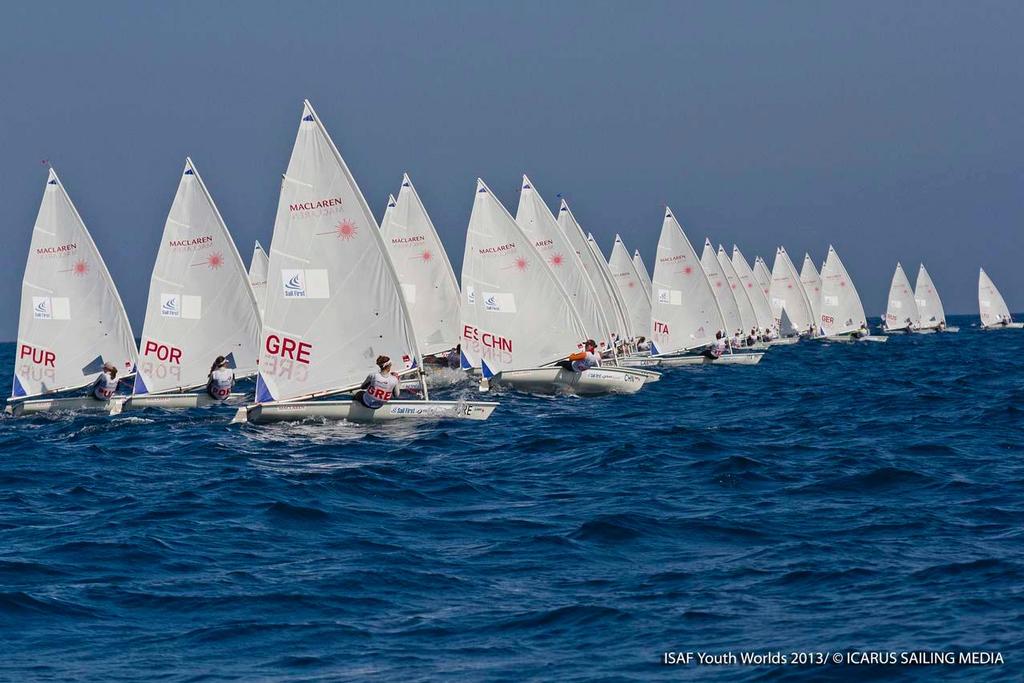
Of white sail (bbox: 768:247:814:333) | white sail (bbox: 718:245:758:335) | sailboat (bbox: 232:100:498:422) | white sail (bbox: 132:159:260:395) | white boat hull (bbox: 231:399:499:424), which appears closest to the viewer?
white boat hull (bbox: 231:399:499:424)

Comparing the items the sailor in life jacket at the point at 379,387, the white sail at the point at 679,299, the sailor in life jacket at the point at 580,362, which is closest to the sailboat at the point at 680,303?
the white sail at the point at 679,299

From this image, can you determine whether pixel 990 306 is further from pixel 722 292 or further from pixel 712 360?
pixel 712 360

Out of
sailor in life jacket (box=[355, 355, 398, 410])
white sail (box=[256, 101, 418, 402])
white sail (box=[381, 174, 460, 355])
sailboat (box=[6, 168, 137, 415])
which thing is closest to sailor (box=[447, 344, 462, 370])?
white sail (box=[381, 174, 460, 355])

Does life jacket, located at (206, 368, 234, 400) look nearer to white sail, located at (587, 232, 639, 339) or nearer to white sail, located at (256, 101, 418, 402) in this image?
white sail, located at (256, 101, 418, 402)

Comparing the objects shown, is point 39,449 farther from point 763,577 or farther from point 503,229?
point 763,577

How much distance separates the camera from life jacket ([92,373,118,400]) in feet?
107

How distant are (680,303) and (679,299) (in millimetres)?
173

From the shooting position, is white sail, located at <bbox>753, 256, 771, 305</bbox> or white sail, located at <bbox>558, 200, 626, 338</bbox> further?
white sail, located at <bbox>753, 256, 771, 305</bbox>

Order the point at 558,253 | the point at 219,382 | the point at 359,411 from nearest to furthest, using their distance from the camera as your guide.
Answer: the point at 359,411 → the point at 219,382 → the point at 558,253

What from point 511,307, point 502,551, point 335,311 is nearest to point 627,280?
point 511,307

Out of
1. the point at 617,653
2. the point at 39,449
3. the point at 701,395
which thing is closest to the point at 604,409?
the point at 701,395

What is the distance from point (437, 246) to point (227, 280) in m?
12.2

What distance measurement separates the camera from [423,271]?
4509 cm

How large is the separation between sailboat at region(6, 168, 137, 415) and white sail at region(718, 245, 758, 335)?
41864 mm
